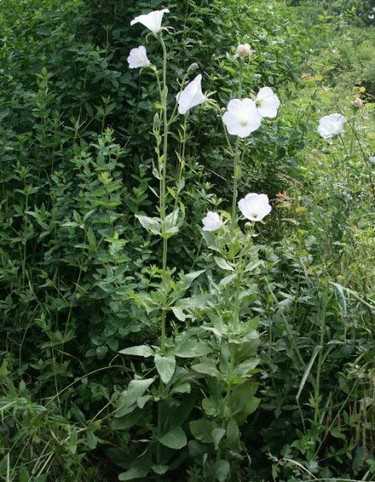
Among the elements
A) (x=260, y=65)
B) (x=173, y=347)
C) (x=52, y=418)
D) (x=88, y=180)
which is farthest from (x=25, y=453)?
(x=260, y=65)

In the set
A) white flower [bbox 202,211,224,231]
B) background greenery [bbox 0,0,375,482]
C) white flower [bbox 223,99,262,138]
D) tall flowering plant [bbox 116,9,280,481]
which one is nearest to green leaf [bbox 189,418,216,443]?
tall flowering plant [bbox 116,9,280,481]

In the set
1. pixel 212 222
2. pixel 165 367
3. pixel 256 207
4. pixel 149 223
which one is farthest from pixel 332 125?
pixel 165 367

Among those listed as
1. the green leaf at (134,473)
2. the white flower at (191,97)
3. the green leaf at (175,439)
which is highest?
the white flower at (191,97)

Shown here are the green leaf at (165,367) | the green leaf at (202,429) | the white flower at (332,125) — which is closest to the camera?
the green leaf at (165,367)

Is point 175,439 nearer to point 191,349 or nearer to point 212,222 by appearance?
point 191,349

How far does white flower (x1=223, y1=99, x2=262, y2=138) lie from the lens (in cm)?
207

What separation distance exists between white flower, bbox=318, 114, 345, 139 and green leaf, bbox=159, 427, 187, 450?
1.14 metres

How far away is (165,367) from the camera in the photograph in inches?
81.9

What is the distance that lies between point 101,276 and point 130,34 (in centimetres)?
134

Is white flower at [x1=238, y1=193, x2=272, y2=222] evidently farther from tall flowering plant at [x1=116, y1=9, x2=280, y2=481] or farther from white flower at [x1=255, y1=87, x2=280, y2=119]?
white flower at [x1=255, y1=87, x2=280, y2=119]

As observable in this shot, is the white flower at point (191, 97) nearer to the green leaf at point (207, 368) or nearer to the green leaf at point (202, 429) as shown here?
the green leaf at point (207, 368)

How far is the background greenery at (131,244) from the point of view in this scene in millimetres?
2238

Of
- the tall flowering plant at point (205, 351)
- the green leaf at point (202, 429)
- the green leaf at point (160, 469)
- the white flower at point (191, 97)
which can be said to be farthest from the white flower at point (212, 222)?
the green leaf at point (160, 469)

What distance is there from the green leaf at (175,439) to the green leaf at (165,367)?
19 centimetres
